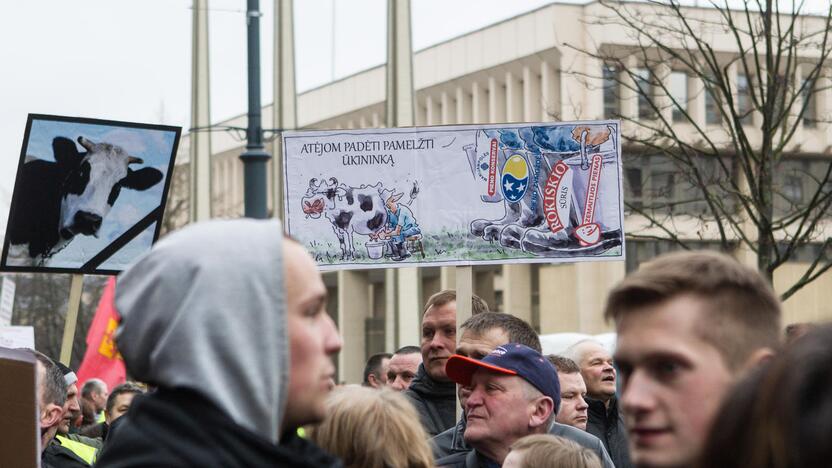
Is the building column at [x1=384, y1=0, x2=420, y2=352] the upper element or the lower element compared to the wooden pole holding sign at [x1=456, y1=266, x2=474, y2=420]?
upper

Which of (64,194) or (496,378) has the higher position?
(64,194)

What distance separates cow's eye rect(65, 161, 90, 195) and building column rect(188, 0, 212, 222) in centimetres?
2605

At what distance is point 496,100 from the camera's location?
2317 inches

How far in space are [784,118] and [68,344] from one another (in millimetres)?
8695

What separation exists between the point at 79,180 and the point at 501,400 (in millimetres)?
2796

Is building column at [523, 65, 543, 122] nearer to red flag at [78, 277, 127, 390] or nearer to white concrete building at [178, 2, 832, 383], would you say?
white concrete building at [178, 2, 832, 383]

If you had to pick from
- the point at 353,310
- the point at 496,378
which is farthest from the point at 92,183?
the point at 353,310

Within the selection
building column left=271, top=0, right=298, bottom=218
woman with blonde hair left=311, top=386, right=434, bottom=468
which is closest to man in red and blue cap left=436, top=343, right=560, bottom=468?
woman with blonde hair left=311, top=386, right=434, bottom=468

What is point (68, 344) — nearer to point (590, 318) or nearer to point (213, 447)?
point (213, 447)

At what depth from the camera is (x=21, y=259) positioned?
7410 millimetres

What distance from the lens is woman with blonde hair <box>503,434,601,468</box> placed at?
15.5 ft

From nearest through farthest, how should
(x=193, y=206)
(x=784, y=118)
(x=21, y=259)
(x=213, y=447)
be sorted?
1. (x=213, y=447)
2. (x=21, y=259)
3. (x=784, y=118)
4. (x=193, y=206)

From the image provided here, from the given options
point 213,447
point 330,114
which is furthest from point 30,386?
point 330,114

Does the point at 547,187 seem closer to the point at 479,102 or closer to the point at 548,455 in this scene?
the point at 548,455
